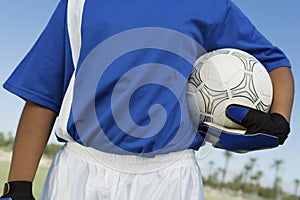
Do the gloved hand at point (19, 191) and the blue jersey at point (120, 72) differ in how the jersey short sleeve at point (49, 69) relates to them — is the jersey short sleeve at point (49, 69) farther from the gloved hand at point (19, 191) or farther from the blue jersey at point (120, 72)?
the gloved hand at point (19, 191)

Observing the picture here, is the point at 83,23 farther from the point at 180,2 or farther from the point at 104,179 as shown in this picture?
the point at 104,179

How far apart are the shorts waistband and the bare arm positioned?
0.35 feet

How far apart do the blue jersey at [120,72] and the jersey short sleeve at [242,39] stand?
50mm

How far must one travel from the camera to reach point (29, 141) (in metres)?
1.69

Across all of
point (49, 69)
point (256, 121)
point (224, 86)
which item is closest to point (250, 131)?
point (256, 121)

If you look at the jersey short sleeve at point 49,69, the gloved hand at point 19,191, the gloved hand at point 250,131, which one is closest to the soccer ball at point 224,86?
the gloved hand at point 250,131

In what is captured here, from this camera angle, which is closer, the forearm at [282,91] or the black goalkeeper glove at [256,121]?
the black goalkeeper glove at [256,121]

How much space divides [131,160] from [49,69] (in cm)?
34

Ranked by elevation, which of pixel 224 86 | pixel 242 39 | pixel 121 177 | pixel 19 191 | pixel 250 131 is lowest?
pixel 19 191

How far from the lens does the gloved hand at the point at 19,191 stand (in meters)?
1.66

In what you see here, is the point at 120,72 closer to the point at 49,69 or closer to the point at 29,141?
the point at 49,69

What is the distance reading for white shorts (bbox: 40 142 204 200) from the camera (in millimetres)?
1603

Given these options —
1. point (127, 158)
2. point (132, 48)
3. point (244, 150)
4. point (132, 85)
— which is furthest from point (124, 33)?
point (244, 150)

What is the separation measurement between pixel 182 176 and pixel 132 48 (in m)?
0.38
